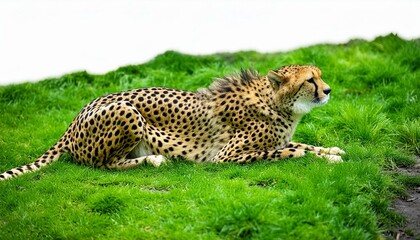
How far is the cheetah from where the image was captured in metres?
7.54

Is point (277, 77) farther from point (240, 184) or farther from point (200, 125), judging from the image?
point (240, 184)

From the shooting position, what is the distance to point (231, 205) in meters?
5.96

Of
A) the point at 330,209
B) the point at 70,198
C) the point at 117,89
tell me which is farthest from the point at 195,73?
the point at 330,209

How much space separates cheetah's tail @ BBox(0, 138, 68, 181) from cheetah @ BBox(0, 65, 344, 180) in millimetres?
10

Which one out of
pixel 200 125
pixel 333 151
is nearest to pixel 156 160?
pixel 200 125

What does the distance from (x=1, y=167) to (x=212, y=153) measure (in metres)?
2.38

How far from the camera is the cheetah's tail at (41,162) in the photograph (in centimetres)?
752

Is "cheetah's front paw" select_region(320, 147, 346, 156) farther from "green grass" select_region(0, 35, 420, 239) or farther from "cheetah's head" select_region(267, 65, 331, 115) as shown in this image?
"cheetah's head" select_region(267, 65, 331, 115)

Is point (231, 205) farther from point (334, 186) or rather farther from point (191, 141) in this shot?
point (191, 141)

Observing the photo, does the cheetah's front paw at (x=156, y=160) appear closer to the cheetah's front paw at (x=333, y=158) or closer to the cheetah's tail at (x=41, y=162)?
the cheetah's tail at (x=41, y=162)

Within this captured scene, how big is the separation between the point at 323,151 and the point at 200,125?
1.33 m

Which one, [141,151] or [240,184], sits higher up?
[141,151]

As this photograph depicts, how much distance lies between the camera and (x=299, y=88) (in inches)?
298

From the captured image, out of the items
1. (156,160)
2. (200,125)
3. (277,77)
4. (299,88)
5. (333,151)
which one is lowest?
(333,151)
